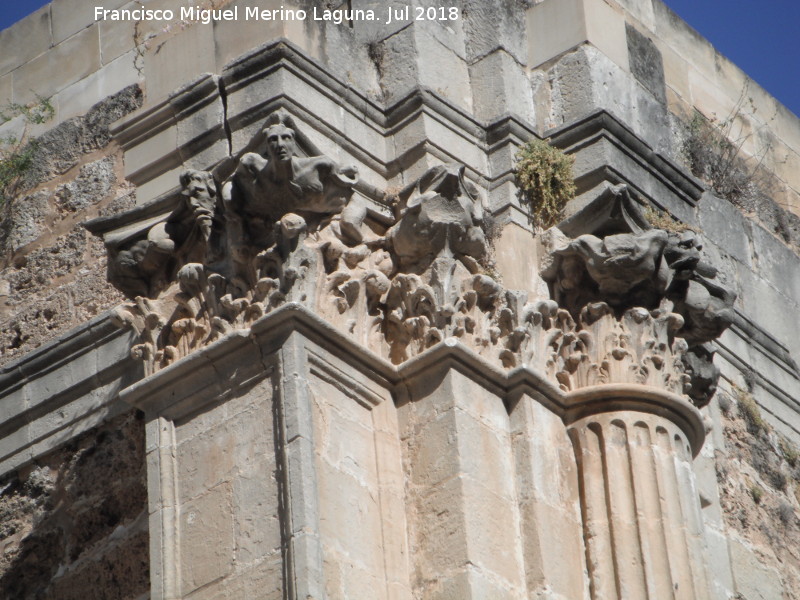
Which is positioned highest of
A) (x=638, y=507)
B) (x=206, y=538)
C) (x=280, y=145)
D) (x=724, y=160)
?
(x=724, y=160)

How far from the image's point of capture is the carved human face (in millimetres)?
8250

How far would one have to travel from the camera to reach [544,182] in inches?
361

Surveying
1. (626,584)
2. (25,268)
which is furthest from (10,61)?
(626,584)

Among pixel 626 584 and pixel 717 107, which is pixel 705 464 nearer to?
pixel 626 584

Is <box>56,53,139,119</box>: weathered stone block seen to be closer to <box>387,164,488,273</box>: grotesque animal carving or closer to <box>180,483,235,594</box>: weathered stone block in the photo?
<box>387,164,488,273</box>: grotesque animal carving

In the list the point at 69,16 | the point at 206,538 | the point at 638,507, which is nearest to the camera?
the point at 206,538

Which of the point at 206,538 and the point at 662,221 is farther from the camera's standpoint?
the point at 662,221

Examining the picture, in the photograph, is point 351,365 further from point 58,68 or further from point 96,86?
point 58,68

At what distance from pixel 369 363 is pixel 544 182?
1376 millimetres

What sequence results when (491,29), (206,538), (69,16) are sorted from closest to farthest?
1. (206,538)
2. (491,29)
3. (69,16)

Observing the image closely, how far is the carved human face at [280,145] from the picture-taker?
8.25 metres

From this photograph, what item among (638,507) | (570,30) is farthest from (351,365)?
(570,30)

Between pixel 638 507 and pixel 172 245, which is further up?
pixel 172 245

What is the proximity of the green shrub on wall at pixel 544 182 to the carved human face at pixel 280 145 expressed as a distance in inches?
49.8
